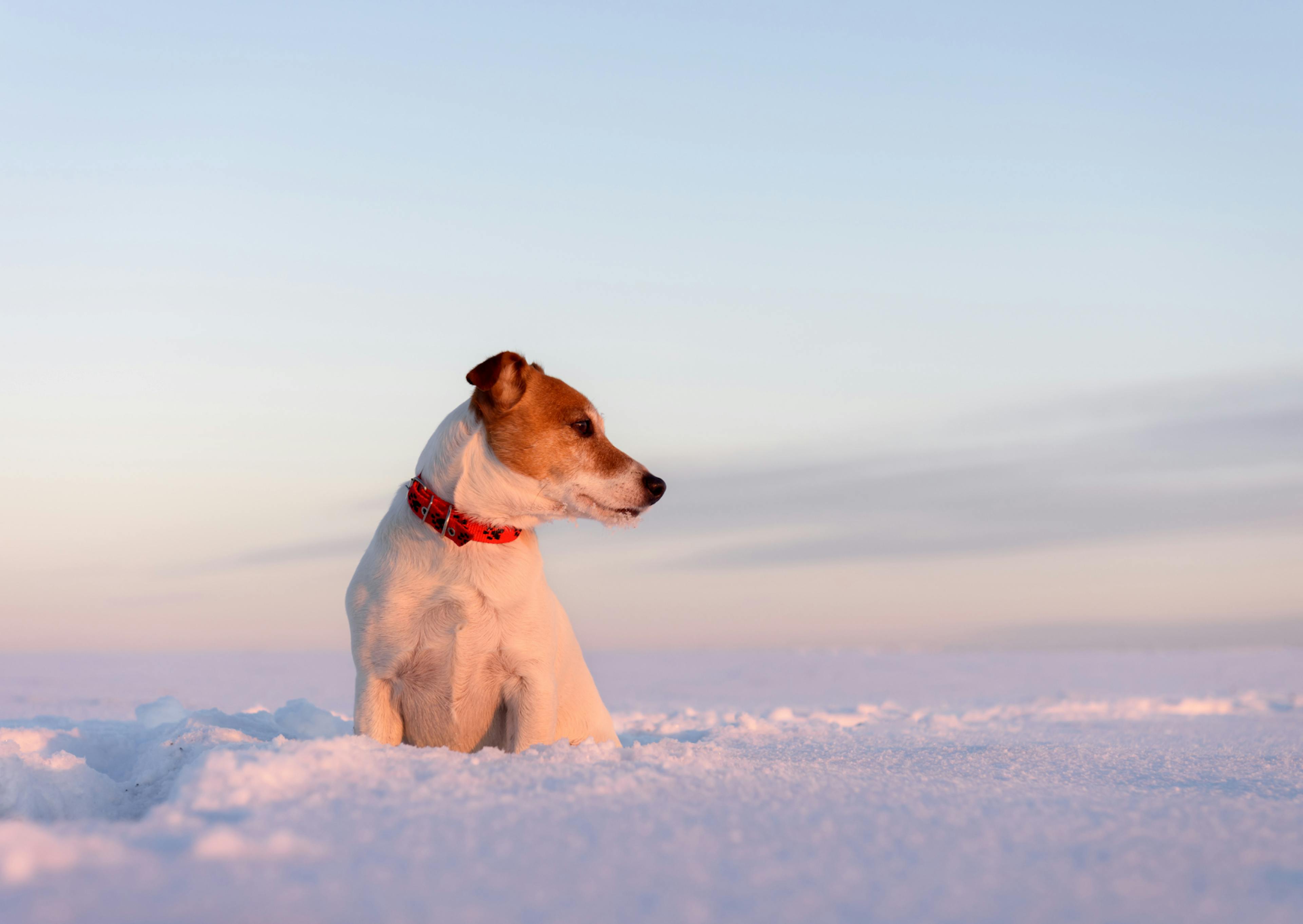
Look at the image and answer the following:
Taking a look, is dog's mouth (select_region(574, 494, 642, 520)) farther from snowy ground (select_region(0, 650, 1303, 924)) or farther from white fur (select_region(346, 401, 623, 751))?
snowy ground (select_region(0, 650, 1303, 924))

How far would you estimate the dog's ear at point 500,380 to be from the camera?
4766 mm

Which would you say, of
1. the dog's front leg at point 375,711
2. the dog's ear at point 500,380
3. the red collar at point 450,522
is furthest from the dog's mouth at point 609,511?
the dog's front leg at point 375,711

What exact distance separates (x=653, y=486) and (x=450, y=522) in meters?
1.19

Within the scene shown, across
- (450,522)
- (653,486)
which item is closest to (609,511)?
(653,486)

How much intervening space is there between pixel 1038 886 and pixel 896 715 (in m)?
7.66

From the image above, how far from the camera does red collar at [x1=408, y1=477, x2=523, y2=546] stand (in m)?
4.82

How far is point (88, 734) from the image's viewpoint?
5609 millimetres

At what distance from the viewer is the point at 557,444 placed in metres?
5.00

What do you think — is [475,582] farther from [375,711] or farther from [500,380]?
[500,380]

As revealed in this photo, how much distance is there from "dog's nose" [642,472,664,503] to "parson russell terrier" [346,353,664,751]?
9.5 inches

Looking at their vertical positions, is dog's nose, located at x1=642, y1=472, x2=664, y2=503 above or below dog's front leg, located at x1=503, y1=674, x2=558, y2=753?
above

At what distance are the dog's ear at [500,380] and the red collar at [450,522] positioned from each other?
603mm

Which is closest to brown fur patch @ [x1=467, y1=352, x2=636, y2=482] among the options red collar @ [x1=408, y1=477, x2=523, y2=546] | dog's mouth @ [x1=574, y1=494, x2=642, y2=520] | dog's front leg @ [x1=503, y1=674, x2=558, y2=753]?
dog's mouth @ [x1=574, y1=494, x2=642, y2=520]

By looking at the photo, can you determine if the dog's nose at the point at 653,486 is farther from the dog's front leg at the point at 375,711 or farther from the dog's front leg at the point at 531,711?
the dog's front leg at the point at 375,711
